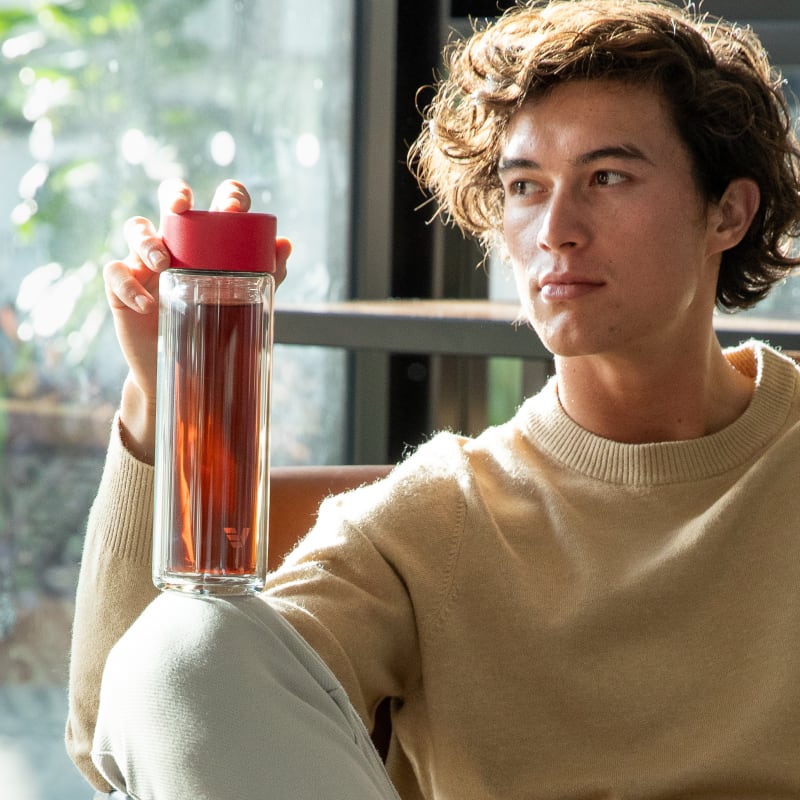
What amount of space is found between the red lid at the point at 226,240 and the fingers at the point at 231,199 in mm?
167

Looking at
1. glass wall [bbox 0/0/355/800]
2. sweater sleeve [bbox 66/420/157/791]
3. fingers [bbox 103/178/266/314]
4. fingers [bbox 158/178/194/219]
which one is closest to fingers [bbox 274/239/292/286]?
fingers [bbox 103/178/266/314]

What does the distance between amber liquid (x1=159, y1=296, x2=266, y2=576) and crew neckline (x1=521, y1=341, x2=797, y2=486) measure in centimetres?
47

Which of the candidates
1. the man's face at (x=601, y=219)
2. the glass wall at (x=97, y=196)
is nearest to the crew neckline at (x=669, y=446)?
the man's face at (x=601, y=219)

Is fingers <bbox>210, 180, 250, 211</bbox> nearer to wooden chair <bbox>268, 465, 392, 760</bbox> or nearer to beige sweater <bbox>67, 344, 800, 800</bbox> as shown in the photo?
beige sweater <bbox>67, 344, 800, 800</bbox>

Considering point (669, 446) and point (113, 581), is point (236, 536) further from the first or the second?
point (669, 446)

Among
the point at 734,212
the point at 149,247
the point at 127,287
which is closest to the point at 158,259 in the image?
the point at 149,247

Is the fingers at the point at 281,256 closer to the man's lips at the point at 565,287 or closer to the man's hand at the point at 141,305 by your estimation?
the man's hand at the point at 141,305

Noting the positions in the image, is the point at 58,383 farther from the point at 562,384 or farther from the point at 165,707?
the point at 165,707

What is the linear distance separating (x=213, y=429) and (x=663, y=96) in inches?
27.7

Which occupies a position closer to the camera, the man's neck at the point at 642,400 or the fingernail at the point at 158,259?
the fingernail at the point at 158,259

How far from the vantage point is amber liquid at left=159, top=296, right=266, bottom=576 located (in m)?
1.13

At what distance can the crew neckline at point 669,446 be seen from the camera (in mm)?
1480

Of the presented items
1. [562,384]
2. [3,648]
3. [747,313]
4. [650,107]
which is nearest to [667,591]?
→ [562,384]

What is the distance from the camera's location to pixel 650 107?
1.51 metres
